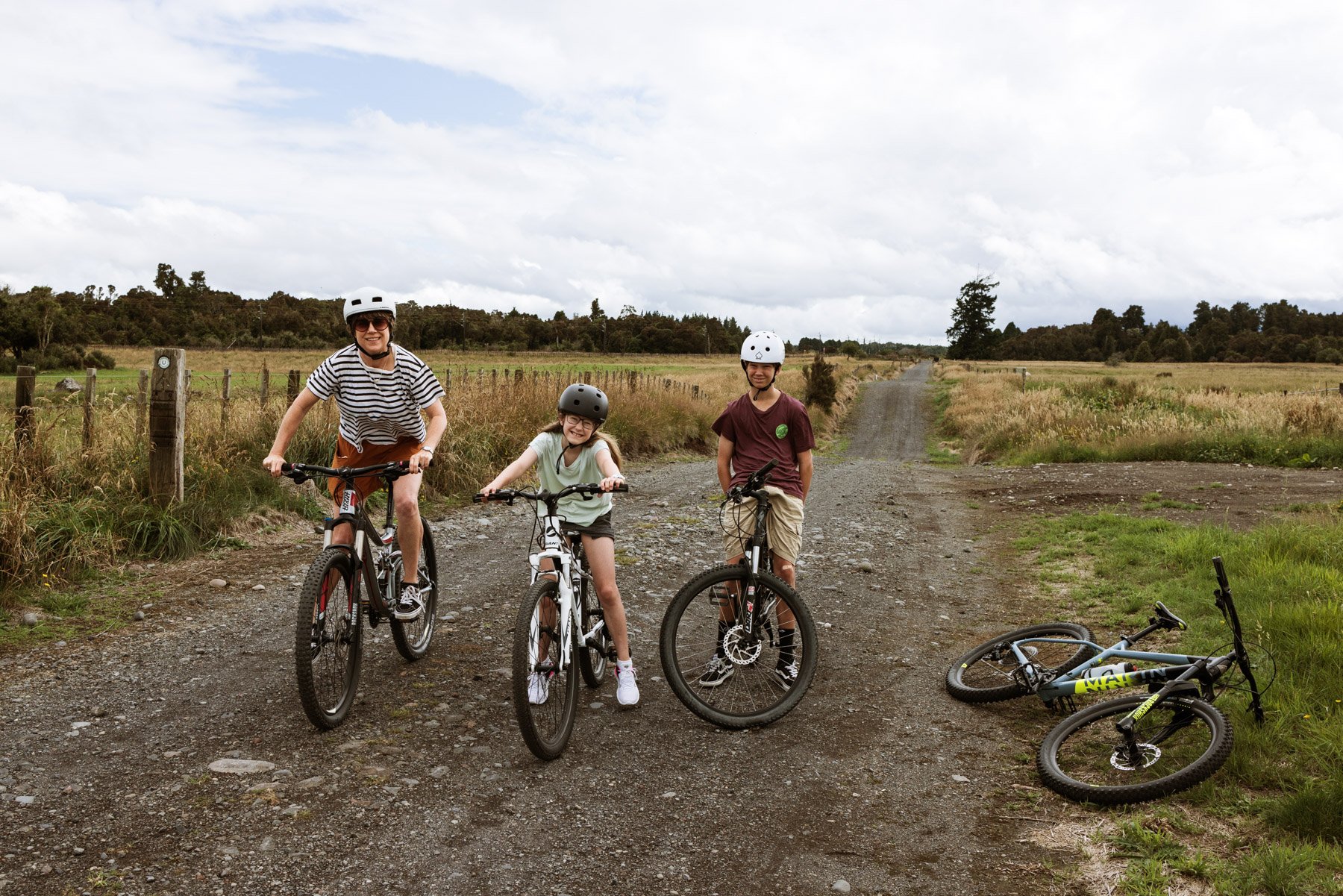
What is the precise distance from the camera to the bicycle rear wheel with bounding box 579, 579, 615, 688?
4.84 meters

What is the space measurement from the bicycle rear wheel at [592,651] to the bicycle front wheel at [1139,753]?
2426 millimetres

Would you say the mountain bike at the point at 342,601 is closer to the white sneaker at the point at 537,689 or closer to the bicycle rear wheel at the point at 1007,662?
the white sneaker at the point at 537,689

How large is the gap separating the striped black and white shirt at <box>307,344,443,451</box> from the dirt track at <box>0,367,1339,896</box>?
4.94ft

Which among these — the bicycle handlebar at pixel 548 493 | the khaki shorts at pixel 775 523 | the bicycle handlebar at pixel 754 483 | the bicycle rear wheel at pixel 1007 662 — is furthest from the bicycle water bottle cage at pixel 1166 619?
the bicycle handlebar at pixel 548 493

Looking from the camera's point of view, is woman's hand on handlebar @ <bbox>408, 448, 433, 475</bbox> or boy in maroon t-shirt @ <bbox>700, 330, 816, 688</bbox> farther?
boy in maroon t-shirt @ <bbox>700, 330, 816, 688</bbox>

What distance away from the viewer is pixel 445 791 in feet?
13.2

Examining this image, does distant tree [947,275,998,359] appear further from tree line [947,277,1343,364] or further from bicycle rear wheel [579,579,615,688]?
bicycle rear wheel [579,579,615,688]

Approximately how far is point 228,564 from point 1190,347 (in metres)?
127

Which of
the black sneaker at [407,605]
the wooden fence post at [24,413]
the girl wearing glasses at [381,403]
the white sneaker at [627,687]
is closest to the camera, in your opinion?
the white sneaker at [627,687]

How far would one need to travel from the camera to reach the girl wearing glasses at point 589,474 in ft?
15.3

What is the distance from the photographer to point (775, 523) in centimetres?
546

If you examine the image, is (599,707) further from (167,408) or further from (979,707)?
(167,408)

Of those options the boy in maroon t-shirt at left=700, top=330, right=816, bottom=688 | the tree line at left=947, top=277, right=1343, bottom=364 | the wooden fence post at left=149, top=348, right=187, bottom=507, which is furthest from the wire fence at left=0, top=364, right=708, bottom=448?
the tree line at left=947, top=277, right=1343, bottom=364

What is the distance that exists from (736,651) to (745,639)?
9 cm
